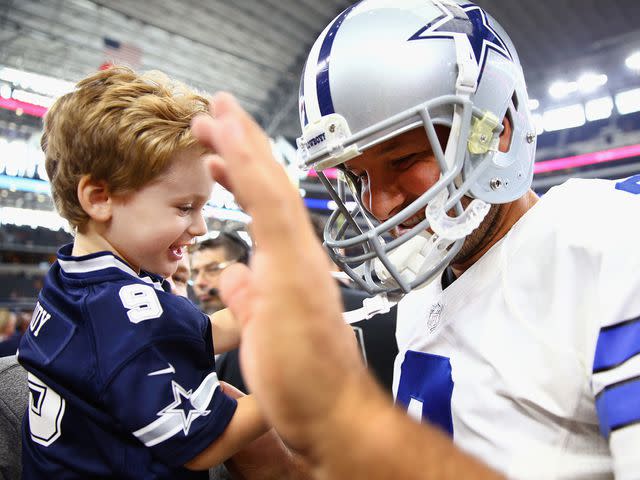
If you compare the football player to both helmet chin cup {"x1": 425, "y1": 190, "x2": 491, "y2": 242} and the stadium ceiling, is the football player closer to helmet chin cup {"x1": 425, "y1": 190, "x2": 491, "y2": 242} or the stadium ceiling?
helmet chin cup {"x1": 425, "y1": 190, "x2": 491, "y2": 242}

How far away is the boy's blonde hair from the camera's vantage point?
1037 millimetres

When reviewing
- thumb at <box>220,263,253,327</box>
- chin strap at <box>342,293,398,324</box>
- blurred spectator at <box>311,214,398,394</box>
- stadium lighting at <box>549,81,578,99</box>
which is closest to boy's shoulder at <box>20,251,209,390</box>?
chin strap at <box>342,293,398,324</box>

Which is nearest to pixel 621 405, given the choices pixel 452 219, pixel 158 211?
pixel 452 219

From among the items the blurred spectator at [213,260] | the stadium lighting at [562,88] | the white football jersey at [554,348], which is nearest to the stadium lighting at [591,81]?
the stadium lighting at [562,88]

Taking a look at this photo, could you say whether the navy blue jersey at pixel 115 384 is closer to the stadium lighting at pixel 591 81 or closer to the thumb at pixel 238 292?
the thumb at pixel 238 292

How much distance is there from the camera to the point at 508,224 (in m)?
1.07

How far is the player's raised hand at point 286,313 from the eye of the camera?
0.42 meters

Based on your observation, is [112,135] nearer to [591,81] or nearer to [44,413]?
[44,413]

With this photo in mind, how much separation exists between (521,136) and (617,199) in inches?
11.6

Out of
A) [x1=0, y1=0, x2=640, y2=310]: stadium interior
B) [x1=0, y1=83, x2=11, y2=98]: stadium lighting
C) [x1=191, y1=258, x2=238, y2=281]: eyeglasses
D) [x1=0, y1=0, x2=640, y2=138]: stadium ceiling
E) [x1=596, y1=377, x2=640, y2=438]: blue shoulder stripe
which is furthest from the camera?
[x1=0, y1=83, x2=11, y2=98]: stadium lighting

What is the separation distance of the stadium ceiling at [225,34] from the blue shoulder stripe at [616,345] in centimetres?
865

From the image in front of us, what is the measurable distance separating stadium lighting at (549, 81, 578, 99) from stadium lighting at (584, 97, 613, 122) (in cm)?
86

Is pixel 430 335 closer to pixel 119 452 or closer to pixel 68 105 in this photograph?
pixel 119 452

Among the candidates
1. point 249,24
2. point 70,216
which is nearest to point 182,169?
point 70,216
